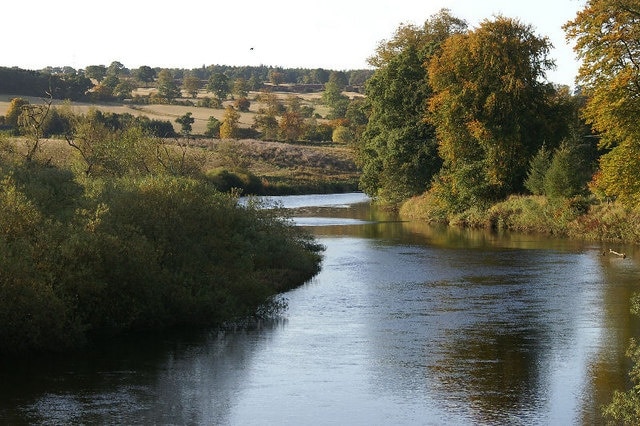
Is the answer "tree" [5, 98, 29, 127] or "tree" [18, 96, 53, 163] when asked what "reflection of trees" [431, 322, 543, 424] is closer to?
"tree" [18, 96, 53, 163]

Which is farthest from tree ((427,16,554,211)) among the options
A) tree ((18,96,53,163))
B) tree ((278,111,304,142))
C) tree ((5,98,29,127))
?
tree ((278,111,304,142))

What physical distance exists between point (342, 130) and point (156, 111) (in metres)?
28.0

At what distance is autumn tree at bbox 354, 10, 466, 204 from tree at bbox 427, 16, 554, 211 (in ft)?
20.6

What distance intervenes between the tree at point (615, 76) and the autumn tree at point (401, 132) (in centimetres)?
2729

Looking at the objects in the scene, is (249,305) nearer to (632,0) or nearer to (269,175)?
(632,0)

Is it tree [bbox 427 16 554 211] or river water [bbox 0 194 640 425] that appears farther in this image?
tree [bbox 427 16 554 211]

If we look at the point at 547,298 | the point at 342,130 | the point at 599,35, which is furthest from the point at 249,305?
the point at 342,130

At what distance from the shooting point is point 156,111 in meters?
146

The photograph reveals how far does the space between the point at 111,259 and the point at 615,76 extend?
88.5ft

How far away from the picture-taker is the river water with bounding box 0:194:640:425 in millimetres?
22719

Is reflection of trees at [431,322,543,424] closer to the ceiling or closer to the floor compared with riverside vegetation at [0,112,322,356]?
closer to the floor

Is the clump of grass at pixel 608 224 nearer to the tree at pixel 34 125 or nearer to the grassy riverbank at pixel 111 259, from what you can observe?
the grassy riverbank at pixel 111 259

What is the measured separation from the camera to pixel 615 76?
4544 centimetres

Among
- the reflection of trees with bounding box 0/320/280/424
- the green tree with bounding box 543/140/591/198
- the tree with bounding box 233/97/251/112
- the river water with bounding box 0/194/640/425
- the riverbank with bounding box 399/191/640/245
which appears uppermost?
the tree with bounding box 233/97/251/112
